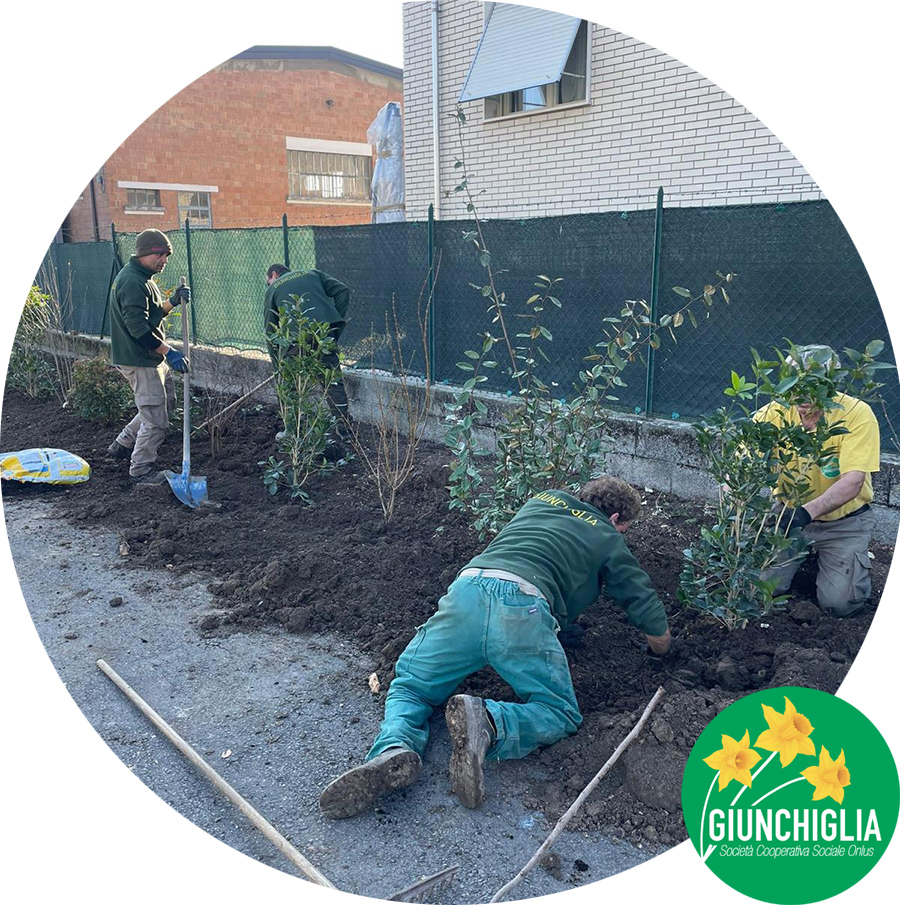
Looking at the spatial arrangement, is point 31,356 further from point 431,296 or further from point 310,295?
point 431,296

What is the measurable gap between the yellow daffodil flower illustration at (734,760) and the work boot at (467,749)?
0.76 meters

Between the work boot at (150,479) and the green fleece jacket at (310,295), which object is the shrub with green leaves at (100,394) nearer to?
the work boot at (150,479)

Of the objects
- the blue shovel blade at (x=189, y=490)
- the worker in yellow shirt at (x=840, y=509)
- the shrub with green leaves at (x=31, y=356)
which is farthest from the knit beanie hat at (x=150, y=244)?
the worker in yellow shirt at (x=840, y=509)

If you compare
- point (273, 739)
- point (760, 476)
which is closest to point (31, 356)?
point (273, 739)

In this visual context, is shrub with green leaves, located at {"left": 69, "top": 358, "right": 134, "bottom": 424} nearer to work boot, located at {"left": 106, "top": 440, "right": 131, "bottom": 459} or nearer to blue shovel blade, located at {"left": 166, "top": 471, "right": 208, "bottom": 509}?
work boot, located at {"left": 106, "top": 440, "right": 131, "bottom": 459}

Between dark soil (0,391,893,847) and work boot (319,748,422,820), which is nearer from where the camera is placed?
work boot (319,748,422,820)

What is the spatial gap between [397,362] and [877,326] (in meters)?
4.35

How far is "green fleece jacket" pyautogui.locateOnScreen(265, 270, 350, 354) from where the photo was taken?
6.73 m

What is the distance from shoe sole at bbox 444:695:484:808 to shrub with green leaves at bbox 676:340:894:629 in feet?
4.76

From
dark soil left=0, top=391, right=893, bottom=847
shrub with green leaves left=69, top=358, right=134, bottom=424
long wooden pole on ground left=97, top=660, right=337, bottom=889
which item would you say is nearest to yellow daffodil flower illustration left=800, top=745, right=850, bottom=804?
dark soil left=0, top=391, right=893, bottom=847

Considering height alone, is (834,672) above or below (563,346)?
below

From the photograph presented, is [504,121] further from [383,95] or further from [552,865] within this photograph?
[383,95]

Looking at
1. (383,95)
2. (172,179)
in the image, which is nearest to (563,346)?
(172,179)

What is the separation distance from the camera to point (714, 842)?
2418 millimetres
